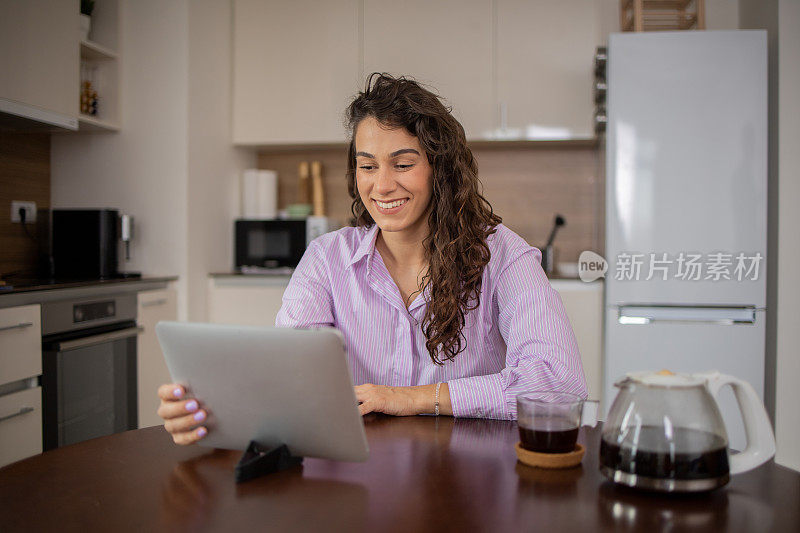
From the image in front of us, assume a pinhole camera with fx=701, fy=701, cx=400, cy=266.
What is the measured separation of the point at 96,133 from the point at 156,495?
2.91 m

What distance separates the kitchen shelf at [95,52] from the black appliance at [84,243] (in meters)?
0.72

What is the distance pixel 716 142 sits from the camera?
3.04 meters

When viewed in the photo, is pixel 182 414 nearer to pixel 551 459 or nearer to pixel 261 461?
pixel 261 461

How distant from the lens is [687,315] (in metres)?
3.07

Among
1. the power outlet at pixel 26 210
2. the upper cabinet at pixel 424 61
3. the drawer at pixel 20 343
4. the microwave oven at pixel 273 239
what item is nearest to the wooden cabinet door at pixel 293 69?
the upper cabinet at pixel 424 61

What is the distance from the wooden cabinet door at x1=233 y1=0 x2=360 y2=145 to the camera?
367 cm

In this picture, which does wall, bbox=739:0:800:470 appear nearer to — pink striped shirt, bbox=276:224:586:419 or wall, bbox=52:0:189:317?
pink striped shirt, bbox=276:224:586:419

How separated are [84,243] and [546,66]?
7.66 feet

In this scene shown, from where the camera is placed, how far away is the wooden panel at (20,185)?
3.07 m

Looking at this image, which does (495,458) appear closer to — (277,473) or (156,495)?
(277,473)

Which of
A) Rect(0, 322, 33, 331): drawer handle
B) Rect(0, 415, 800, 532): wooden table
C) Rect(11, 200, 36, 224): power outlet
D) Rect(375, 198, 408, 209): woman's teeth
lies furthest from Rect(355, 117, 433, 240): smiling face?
Rect(11, 200, 36, 224): power outlet

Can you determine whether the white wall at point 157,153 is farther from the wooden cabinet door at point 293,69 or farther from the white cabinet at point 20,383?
the white cabinet at point 20,383

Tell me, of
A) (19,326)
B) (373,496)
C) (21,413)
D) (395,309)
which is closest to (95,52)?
(19,326)

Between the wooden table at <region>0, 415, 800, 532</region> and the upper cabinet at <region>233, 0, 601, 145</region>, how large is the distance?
8.78 feet
